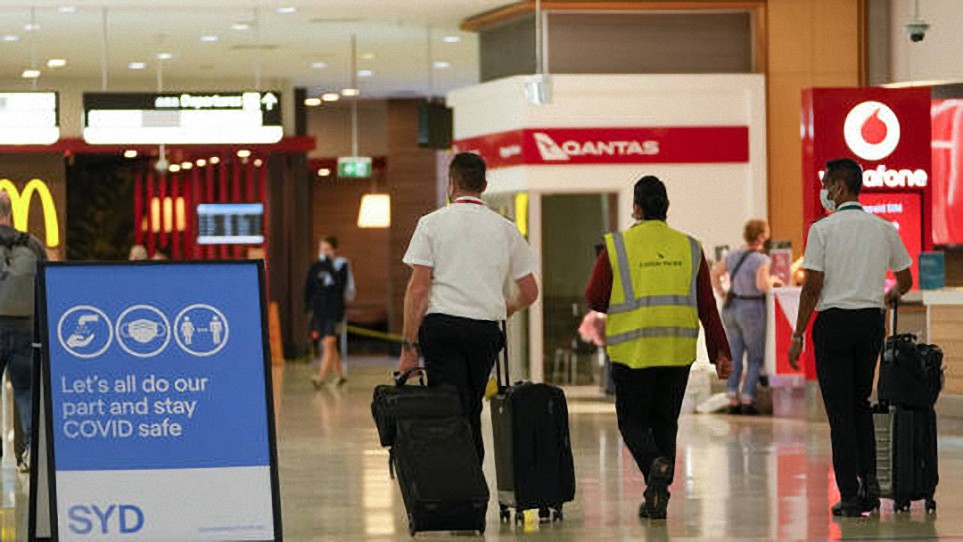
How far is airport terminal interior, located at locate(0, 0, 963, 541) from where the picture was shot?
22.1ft

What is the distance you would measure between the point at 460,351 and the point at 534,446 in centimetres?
48

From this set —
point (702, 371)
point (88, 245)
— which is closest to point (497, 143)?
point (702, 371)

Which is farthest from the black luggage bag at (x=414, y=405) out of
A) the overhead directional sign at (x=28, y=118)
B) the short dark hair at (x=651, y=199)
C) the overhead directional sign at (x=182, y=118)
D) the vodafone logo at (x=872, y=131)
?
the overhead directional sign at (x=28, y=118)

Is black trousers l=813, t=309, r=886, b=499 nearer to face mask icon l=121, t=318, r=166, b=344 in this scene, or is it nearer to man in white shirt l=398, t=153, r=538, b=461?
man in white shirt l=398, t=153, r=538, b=461

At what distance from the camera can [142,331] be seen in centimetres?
A: 671

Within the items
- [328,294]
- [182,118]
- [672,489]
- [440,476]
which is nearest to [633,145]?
[182,118]

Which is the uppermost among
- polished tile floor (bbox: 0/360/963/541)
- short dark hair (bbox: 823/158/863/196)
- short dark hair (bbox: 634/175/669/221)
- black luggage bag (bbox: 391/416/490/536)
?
short dark hair (bbox: 823/158/863/196)

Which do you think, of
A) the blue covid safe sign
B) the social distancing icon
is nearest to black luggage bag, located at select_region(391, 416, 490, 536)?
the blue covid safe sign

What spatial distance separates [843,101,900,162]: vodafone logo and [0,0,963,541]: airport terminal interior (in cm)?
2

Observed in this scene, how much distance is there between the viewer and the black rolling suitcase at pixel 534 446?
820 centimetres

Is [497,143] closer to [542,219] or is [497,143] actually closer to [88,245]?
[542,219]

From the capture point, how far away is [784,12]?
18.9 meters

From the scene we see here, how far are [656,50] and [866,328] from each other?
10.9m

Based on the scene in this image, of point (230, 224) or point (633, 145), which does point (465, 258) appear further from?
point (230, 224)
